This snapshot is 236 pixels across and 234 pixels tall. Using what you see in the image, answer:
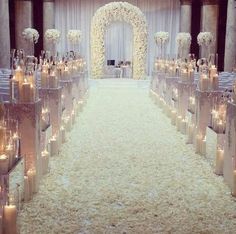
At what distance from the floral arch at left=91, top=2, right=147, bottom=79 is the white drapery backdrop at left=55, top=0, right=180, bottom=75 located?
4.37m

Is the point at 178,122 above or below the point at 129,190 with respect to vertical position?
above

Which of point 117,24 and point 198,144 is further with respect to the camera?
point 117,24

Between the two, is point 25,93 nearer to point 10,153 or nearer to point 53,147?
point 10,153

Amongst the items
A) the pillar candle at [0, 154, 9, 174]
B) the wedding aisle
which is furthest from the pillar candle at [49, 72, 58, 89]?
the pillar candle at [0, 154, 9, 174]

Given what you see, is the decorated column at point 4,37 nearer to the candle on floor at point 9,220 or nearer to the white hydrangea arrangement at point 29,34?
the white hydrangea arrangement at point 29,34

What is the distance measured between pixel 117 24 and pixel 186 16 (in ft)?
12.0

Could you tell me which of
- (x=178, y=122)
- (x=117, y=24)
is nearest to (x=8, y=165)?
(x=178, y=122)

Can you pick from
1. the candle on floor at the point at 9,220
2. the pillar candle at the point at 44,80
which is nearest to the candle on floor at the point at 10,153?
the candle on floor at the point at 9,220

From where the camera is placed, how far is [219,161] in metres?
5.54

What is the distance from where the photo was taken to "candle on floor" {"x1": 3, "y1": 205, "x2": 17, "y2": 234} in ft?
11.8

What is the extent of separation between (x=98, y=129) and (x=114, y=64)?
13763mm

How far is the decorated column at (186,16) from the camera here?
875 inches

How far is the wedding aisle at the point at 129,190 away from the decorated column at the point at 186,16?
568 inches

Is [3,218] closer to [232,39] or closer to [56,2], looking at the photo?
[232,39]
